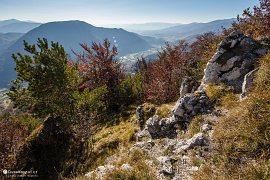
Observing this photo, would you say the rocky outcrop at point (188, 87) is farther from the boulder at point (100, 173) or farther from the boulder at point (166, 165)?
the boulder at point (100, 173)

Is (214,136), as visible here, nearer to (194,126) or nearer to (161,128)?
(194,126)

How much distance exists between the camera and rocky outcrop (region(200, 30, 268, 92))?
11.9 m

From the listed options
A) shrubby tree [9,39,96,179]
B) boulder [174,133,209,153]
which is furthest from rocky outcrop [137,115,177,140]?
shrubby tree [9,39,96,179]

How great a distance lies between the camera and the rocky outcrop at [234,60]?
11945 millimetres

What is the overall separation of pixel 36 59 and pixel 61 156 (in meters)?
8.66

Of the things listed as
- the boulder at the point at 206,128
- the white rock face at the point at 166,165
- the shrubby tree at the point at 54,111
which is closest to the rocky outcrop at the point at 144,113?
the shrubby tree at the point at 54,111

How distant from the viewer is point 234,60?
12.4m

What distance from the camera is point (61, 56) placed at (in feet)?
67.1

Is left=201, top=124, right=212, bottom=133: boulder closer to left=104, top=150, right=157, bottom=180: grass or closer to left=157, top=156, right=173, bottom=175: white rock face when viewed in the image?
left=157, top=156, right=173, bottom=175: white rock face

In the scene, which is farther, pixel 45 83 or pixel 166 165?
pixel 45 83

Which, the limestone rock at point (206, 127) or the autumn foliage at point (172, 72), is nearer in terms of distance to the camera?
the limestone rock at point (206, 127)

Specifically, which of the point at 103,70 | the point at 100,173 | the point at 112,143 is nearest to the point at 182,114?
the point at 100,173

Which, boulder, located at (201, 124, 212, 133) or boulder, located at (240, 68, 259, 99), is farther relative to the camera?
boulder, located at (240, 68, 259, 99)

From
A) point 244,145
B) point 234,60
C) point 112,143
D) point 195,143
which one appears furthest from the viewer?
point 112,143
